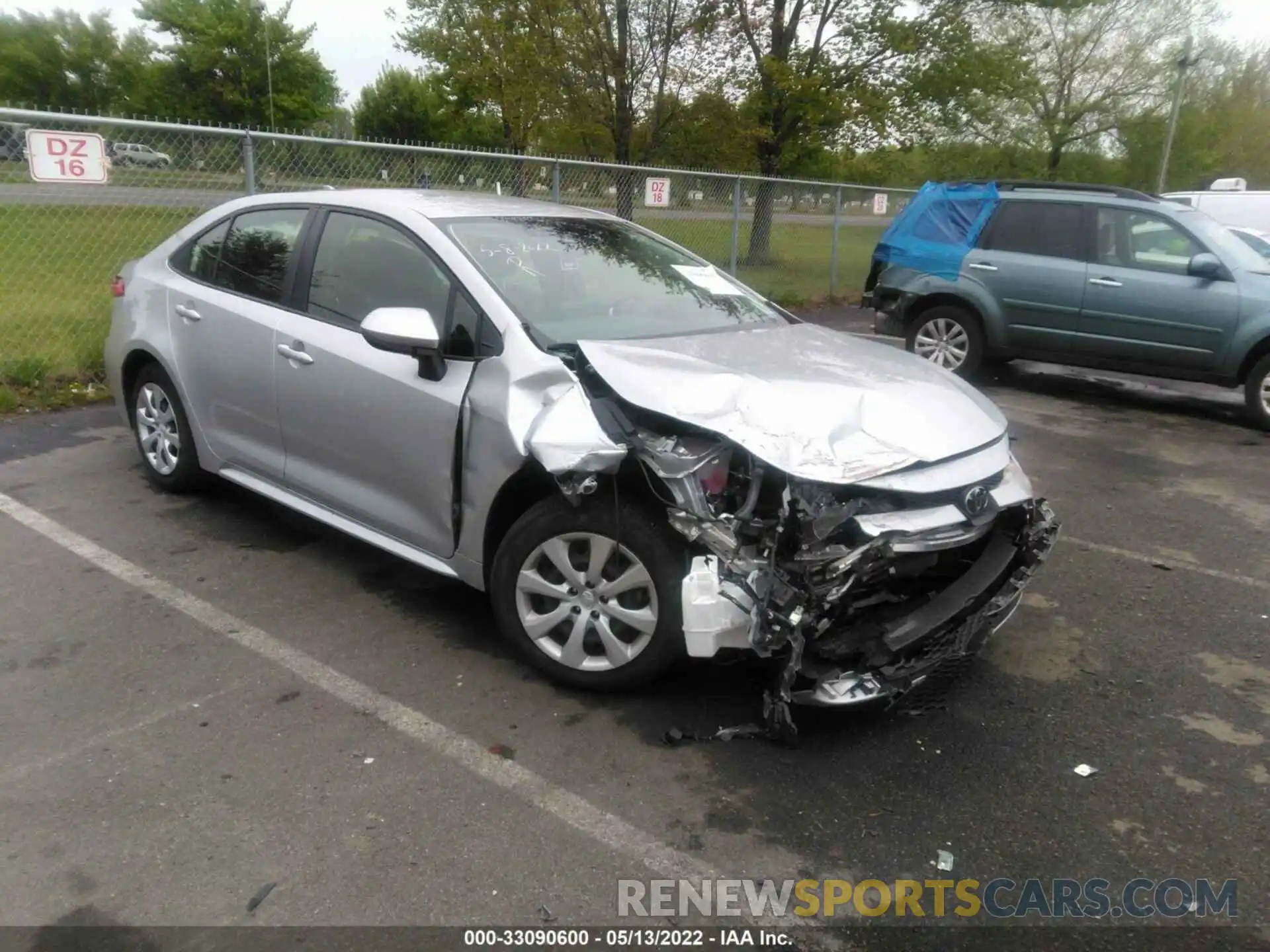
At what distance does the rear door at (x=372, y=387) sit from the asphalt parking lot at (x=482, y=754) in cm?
51

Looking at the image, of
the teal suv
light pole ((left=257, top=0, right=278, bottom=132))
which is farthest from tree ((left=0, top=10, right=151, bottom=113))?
the teal suv

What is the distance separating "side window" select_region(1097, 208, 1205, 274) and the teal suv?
11mm

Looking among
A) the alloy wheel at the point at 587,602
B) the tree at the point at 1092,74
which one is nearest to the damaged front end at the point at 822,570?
the alloy wheel at the point at 587,602

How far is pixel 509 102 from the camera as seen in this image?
1775 centimetres

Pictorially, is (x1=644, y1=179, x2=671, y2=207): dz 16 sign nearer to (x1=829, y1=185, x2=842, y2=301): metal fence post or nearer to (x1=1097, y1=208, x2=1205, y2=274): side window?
(x1=829, y1=185, x2=842, y2=301): metal fence post

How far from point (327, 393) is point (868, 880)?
9.06ft

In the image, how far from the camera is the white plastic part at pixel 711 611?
298cm

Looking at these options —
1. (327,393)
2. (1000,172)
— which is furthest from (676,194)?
(1000,172)

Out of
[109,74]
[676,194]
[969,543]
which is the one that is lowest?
[969,543]

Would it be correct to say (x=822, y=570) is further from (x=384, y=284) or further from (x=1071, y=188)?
(x=1071, y=188)

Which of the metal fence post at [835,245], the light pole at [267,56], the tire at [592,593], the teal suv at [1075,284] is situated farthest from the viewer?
the light pole at [267,56]

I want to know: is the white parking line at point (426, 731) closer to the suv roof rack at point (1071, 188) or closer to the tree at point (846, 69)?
the suv roof rack at point (1071, 188)

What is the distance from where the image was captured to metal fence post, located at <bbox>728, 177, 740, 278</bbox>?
12.5 meters

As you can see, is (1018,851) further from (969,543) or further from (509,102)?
(509,102)
